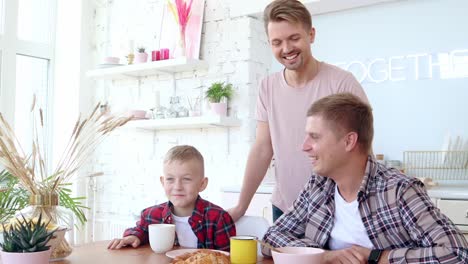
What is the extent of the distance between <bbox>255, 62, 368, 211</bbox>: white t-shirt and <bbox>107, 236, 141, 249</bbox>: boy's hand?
2.11 feet

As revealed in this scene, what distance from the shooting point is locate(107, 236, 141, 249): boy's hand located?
1622 millimetres

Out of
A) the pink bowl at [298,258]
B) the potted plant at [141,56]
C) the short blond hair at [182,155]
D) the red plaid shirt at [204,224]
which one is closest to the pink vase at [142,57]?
the potted plant at [141,56]

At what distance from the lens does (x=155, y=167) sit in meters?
4.17

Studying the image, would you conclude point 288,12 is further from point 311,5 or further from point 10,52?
point 10,52

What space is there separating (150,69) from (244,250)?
2.87 meters

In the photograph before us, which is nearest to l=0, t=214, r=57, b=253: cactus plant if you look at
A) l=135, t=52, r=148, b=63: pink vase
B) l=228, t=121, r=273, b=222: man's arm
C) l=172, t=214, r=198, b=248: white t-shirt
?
l=172, t=214, r=198, b=248: white t-shirt

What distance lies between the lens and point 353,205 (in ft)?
4.87

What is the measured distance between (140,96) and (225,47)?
913 mm

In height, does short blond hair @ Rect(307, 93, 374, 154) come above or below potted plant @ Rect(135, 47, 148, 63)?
below

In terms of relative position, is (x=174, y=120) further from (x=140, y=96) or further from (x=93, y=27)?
(x=93, y=27)

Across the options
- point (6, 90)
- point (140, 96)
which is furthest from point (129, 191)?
point (6, 90)

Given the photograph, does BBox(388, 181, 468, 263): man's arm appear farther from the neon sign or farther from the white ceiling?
the white ceiling

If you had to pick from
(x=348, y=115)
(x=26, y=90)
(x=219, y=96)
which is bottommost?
(x=348, y=115)

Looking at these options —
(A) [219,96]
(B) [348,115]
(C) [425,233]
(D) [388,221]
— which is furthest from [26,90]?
(C) [425,233]
